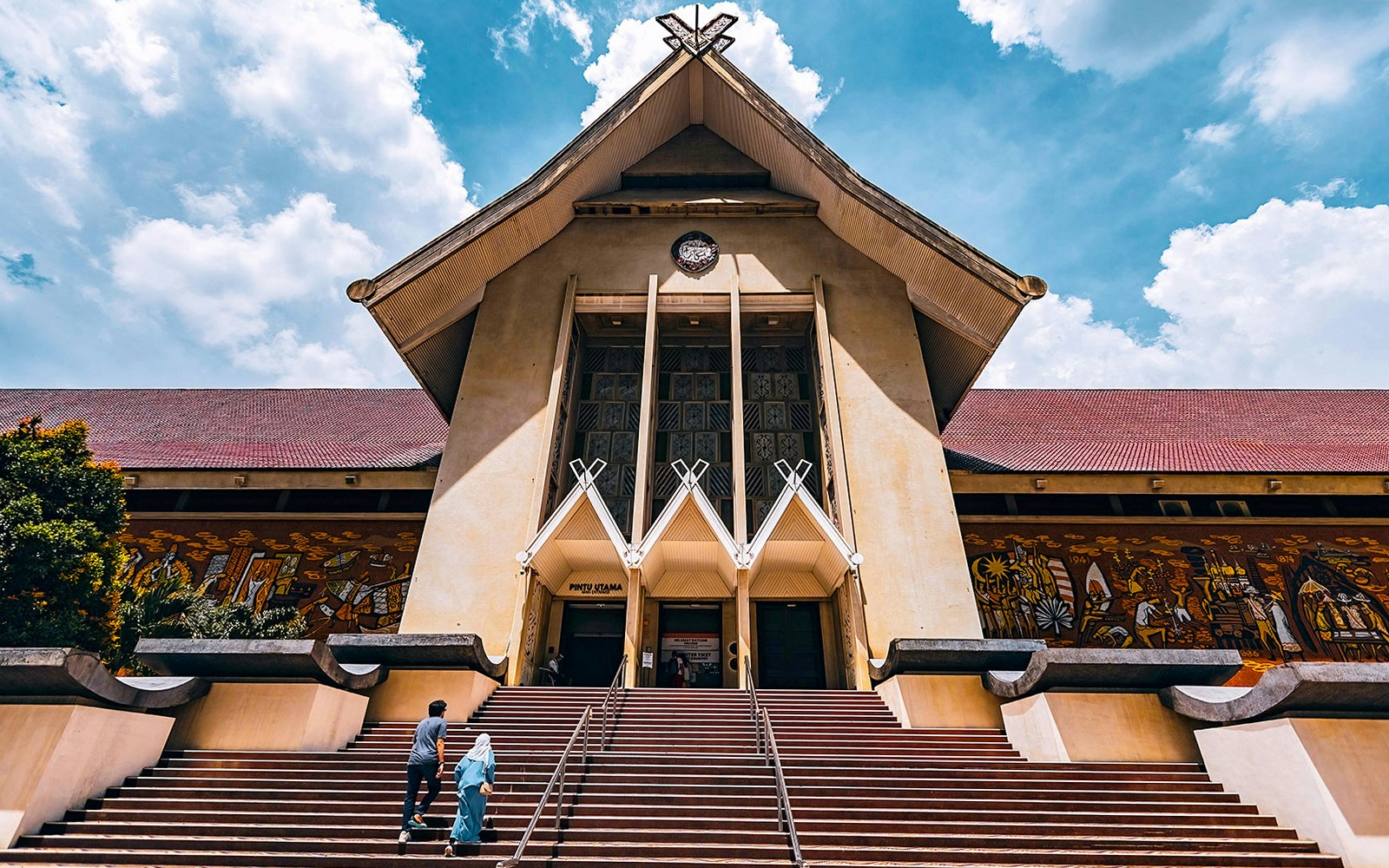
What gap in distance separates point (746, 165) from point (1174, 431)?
10.9 m

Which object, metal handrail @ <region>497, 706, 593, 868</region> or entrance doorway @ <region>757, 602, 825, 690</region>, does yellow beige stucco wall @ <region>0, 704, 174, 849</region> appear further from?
entrance doorway @ <region>757, 602, 825, 690</region>

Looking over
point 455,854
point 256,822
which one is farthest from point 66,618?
point 455,854

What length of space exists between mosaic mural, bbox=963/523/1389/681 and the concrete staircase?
234 inches

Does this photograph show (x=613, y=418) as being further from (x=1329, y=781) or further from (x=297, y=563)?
(x=1329, y=781)

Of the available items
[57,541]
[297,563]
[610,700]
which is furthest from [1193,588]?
[57,541]

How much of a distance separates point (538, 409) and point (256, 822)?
7274 mm

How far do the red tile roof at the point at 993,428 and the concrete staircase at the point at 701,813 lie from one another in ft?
25.2

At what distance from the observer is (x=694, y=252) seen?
496 inches

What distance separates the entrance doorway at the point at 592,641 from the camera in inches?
425

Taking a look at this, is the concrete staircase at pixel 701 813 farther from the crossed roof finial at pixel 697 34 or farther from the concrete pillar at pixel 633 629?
the crossed roof finial at pixel 697 34

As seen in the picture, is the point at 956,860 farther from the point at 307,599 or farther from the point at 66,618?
the point at 307,599

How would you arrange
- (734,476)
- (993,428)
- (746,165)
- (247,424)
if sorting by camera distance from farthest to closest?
(247,424)
(993,428)
(746,165)
(734,476)

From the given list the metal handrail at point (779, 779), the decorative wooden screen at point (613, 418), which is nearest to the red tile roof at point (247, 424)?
the decorative wooden screen at point (613, 418)

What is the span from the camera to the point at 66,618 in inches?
323
